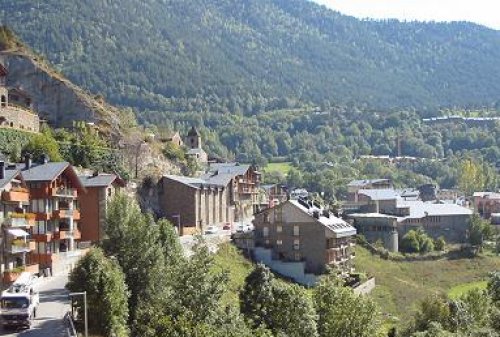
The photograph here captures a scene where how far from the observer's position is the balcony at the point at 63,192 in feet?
225

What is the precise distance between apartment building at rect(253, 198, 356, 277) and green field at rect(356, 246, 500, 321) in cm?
579

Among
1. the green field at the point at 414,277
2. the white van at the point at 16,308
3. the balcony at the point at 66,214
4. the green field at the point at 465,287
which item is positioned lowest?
the green field at the point at 465,287

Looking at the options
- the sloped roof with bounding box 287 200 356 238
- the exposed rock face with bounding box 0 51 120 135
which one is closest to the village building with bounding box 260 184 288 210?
the sloped roof with bounding box 287 200 356 238

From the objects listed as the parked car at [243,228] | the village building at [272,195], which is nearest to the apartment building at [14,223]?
the parked car at [243,228]

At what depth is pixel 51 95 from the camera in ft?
342

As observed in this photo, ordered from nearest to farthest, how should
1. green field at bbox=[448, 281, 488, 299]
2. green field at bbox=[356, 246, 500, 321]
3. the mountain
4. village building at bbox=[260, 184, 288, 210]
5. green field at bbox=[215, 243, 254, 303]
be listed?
green field at bbox=[215, 243, 254, 303] < green field at bbox=[356, 246, 500, 321] < the mountain < green field at bbox=[448, 281, 488, 299] < village building at bbox=[260, 184, 288, 210]

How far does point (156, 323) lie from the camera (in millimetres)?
42812

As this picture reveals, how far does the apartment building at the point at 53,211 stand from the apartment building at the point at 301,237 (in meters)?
29.0

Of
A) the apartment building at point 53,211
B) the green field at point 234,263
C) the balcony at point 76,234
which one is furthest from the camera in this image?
the green field at point 234,263

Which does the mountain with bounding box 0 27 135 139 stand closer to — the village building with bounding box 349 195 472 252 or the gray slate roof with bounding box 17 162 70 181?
the gray slate roof with bounding box 17 162 70 181

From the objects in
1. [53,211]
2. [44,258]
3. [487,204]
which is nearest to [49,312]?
[44,258]

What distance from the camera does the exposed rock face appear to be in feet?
340

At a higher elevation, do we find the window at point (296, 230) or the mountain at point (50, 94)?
the mountain at point (50, 94)

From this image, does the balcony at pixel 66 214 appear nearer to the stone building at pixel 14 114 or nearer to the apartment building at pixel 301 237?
the stone building at pixel 14 114
